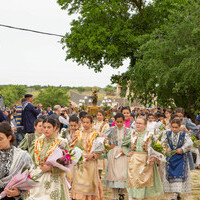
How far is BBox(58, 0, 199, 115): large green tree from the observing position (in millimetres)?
20828

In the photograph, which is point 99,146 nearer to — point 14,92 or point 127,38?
point 127,38

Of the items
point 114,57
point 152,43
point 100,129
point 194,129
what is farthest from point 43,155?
point 114,57

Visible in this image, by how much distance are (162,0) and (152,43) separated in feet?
Answer: 23.2

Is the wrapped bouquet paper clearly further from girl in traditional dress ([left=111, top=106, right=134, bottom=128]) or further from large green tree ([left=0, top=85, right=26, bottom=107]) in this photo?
large green tree ([left=0, top=85, right=26, bottom=107])

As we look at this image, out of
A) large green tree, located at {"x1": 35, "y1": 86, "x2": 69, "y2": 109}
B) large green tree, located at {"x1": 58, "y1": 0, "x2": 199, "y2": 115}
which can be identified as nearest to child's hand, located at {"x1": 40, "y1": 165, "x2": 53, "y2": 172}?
large green tree, located at {"x1": 58, "y1": 0, "x2": 199, "y2": 115}

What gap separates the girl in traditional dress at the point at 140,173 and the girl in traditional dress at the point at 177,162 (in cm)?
78

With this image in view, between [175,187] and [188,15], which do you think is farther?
[188,15]

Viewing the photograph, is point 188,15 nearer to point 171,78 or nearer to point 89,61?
point 171,78

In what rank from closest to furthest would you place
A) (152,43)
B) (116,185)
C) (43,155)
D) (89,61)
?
1. (43,155)
2. (116,185)
3. (152,43)
4. (89,61)

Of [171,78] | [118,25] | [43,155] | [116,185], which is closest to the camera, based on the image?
[43,155]

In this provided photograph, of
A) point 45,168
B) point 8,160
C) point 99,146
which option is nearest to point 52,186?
point 45,168

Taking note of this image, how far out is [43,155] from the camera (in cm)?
548

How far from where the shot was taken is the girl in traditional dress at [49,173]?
17.8 ft

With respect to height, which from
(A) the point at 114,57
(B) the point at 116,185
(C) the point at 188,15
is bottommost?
(B) the point at 116,185
